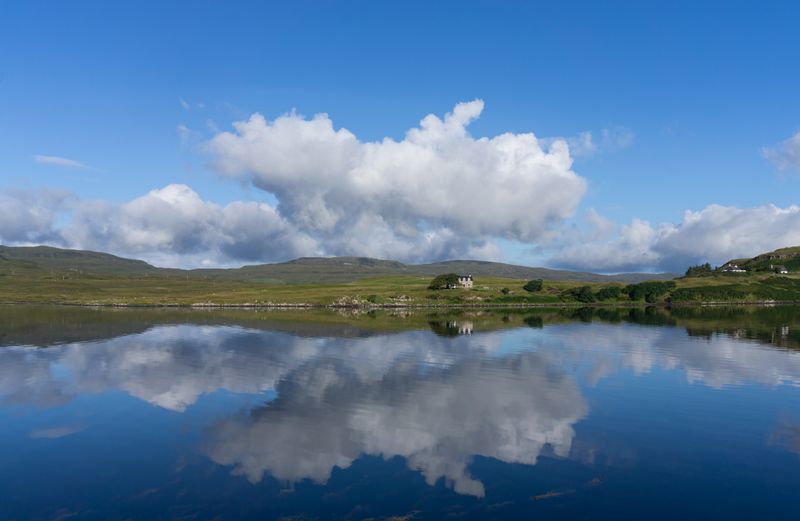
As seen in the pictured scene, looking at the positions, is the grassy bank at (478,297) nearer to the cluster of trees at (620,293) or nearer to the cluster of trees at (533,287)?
the cluster of trees at (620,293)

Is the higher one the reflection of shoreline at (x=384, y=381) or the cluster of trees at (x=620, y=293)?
the cluster of trees at (x=620, y=293)

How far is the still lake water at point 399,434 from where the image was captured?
21500 mm

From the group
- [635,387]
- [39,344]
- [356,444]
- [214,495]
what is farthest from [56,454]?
[39,344]

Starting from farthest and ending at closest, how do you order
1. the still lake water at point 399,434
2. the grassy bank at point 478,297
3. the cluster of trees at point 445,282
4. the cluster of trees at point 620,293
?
1. the cluster of trees at point 445,282
2. the cluster of trees at point 620,293
3. the grassy bank at point 478,297
4. the still lake water at point 399,434

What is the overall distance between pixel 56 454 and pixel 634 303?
180468mm

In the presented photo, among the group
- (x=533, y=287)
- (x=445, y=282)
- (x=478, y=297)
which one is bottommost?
(x=478, y=297)

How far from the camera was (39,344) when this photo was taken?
70.9 m

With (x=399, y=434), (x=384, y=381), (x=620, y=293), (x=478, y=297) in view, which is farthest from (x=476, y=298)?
(x=399, y=434)

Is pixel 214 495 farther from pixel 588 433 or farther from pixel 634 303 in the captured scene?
pixel 634 303

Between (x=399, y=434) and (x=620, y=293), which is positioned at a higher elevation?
(x=620, y=293)

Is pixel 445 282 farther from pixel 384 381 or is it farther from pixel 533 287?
pixel 384 381

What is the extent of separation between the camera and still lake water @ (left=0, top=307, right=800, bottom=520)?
21.5 m

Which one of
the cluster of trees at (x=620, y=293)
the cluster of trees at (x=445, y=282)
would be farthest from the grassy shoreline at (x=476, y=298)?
the cluster of trees at (x=445, y=282)

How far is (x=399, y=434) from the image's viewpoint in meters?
30.4
